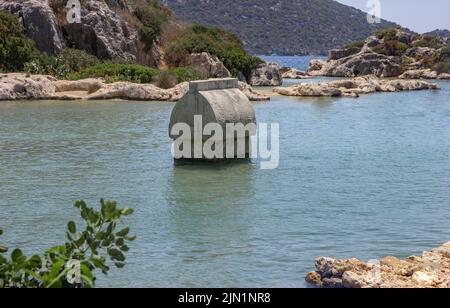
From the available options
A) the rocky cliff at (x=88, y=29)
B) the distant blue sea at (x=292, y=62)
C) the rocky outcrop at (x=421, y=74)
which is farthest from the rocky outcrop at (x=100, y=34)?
→ the distant blue sea at (x=292, y=62)

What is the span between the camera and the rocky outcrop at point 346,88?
137 feet

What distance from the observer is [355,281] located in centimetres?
831

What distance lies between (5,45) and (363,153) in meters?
→ 25.5

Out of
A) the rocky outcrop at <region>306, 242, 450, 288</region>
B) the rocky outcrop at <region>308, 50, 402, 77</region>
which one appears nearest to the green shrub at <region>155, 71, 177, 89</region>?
the rocky outcrop at <region>306, 242, 450, 288</region>

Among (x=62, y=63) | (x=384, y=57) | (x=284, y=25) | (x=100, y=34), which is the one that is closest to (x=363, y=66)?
(x=384, y=57)

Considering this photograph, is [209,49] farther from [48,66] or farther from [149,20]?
[48,66]

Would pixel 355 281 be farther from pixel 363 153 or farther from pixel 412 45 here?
pixel 412 45

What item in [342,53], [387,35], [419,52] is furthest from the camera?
[387,35]

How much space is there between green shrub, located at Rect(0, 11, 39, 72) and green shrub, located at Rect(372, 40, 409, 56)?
5012 cm

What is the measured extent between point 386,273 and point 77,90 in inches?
1205

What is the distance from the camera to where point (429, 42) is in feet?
297

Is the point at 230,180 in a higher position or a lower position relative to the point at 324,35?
lower

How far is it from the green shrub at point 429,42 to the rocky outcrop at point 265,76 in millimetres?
38197
